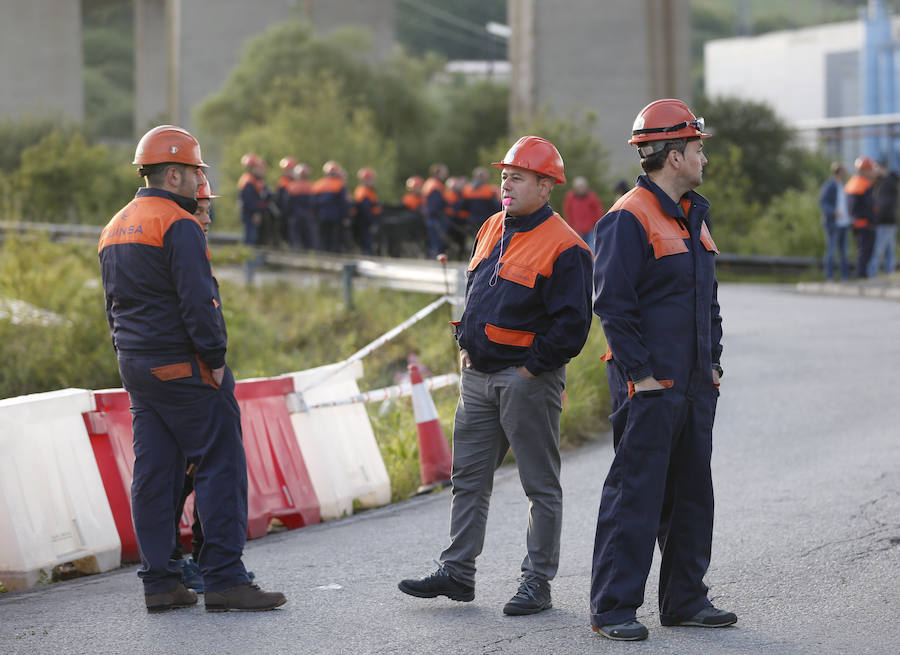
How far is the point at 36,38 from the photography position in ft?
195

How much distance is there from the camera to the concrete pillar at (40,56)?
5884 cm

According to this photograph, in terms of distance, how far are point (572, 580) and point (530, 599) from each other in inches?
26.4

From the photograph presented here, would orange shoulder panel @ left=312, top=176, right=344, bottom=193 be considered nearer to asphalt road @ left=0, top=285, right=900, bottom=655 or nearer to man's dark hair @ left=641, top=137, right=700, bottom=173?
asphalt road @ left=0, top=285, right=900, bottom=655

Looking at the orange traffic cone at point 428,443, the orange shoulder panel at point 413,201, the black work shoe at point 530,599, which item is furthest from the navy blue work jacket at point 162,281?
the orange shoulder panel at point 413,201

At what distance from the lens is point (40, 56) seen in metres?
59.5

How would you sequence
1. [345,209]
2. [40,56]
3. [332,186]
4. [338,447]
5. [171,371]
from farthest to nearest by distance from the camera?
[40,56] → [345,209] → [332,186] → [338,447] → [171,371]

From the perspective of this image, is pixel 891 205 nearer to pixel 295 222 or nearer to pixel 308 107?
pixel 295 222

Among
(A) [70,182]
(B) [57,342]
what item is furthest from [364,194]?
(A) [70,182]

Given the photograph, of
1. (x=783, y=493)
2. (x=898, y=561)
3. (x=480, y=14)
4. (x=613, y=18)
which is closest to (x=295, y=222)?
(x=613, y=18)

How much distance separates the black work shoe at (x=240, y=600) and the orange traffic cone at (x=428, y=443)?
10.3ft

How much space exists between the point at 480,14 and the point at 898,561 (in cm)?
12305

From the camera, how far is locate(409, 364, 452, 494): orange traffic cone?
8.98 metres

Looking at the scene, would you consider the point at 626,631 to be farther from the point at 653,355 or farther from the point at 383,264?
the point at 383,264

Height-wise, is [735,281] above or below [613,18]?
below
